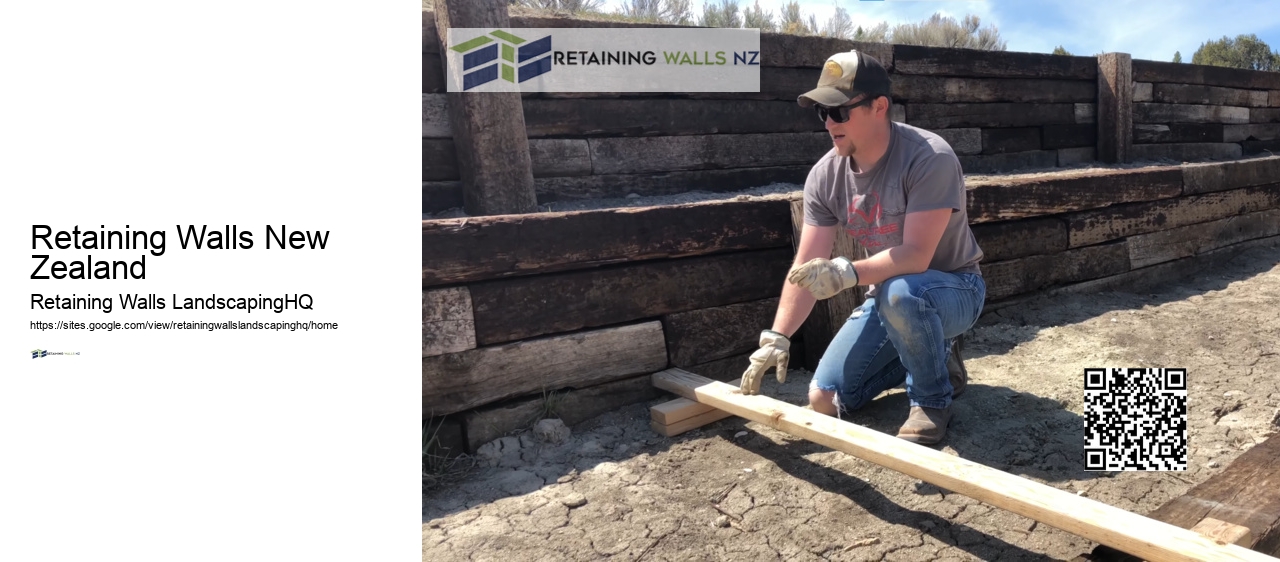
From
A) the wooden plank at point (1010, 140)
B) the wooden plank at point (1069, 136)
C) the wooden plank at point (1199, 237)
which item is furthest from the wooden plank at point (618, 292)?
the wooden plank at point (1069, 136)

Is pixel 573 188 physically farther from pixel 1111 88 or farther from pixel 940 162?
pixel 1111 88

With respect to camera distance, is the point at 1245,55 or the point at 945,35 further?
the point at 1245,55

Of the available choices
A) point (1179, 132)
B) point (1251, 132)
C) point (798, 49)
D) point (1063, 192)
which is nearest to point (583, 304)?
point (798, 49)

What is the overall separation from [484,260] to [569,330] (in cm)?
43

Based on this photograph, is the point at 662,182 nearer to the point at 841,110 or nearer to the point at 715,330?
the point at 715,330

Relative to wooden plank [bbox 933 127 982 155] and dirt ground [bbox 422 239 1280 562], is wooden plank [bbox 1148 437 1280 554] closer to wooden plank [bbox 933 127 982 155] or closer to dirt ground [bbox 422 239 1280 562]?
dirt ground [bbox 422 239 1280 562]

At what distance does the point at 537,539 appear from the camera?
227 centimetres

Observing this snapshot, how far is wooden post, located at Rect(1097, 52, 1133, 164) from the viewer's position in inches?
277

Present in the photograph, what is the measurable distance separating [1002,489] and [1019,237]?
2.53 m

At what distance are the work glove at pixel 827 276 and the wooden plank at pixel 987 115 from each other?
11.3 ft

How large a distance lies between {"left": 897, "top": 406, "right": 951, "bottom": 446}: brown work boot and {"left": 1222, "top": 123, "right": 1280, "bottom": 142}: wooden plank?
27.1 feet

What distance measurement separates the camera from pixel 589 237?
9.81 ft

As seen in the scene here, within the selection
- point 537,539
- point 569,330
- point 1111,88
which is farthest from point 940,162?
point 1111,88

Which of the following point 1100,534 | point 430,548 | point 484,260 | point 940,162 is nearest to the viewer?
point 1100,534
